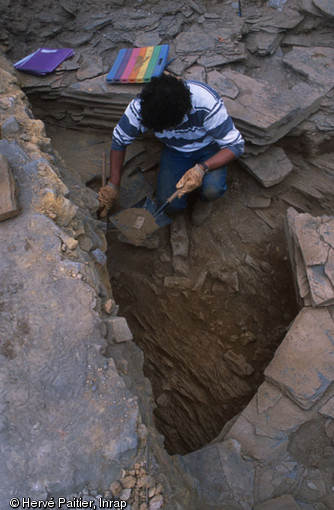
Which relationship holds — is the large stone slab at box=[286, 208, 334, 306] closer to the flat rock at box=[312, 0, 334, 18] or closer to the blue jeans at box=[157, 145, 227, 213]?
the blue jeans at box=[157, 145, 227, 213]

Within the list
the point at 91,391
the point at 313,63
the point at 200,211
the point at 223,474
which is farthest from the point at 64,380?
the point at 313,63

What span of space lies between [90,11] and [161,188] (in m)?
2.12

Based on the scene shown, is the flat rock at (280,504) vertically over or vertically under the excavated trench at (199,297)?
over

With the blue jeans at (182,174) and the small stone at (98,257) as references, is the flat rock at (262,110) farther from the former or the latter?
the small stone at (98,257)

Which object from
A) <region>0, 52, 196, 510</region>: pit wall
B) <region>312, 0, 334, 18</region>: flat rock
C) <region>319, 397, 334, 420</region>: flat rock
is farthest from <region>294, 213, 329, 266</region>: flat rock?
<region>312, 0, 334, 18</region>: flat rock

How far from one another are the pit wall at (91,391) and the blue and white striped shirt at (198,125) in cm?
68

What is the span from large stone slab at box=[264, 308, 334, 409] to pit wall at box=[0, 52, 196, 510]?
86 centimetres

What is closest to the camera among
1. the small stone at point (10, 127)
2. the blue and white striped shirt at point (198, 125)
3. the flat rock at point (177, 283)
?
the small stone at point (10, 127)

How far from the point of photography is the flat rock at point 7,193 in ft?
6.69

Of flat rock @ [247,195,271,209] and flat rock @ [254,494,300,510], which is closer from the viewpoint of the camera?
flat rock @ [254,494,300,510]

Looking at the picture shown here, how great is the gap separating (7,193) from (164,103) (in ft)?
4.07

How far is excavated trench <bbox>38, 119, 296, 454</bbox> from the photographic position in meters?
3.38

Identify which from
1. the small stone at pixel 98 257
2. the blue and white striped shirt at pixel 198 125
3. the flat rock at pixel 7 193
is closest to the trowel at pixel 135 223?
the blue and white striped shirt at pixel 198 125

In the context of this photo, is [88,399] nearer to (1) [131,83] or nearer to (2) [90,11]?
(1) [131,83]
